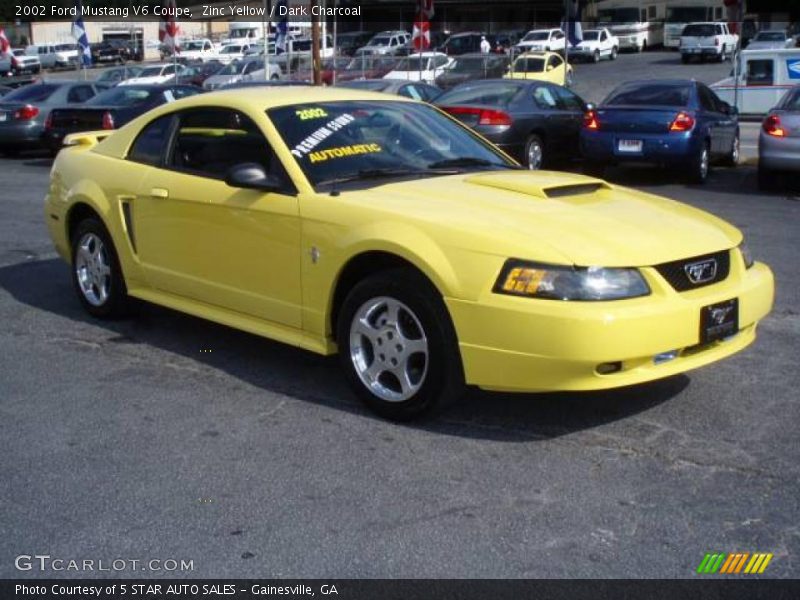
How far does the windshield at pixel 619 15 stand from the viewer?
182 feet

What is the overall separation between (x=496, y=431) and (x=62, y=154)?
13.2ft

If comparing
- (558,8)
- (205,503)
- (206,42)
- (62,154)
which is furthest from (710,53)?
(205,503)

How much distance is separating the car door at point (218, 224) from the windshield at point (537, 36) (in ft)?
151

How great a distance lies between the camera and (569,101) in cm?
1642

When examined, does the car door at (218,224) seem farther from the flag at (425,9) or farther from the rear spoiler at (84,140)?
the flag at (425,9)

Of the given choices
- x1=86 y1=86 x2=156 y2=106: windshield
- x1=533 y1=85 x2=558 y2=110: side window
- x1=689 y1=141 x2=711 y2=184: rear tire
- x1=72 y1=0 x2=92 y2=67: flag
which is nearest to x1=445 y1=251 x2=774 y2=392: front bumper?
x1=689 y1=141 x2=711 y2=184: rear tire

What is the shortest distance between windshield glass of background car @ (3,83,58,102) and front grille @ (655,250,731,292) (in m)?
18.7

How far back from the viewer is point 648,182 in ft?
49.2

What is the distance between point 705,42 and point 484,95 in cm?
3438

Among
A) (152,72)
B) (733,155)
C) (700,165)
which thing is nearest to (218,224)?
(700,165)

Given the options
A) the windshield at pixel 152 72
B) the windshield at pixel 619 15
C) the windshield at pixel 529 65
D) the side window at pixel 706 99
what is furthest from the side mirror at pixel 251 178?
the windshield at pixel 619 15

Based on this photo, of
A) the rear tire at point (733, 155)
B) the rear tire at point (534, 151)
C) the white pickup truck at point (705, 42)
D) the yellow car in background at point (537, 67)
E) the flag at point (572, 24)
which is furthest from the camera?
the white pickup truck at point (705, 42)

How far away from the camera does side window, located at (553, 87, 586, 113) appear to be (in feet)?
53.3

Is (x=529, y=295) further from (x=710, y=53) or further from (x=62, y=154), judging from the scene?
(x=710, y=53)
